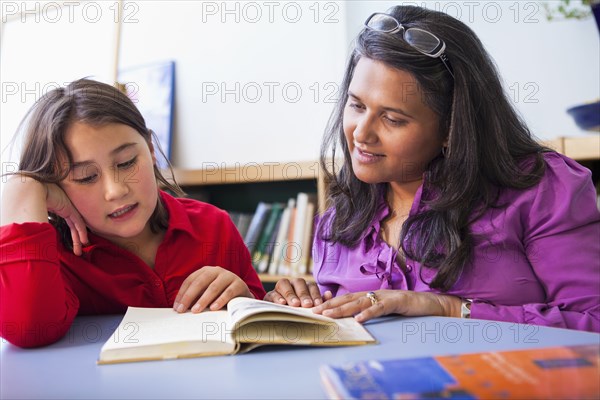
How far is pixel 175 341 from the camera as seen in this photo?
2.55 feet

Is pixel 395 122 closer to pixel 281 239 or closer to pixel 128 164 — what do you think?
pixel 128 164

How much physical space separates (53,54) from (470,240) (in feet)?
9.27

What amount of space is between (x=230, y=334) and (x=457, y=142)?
734mm

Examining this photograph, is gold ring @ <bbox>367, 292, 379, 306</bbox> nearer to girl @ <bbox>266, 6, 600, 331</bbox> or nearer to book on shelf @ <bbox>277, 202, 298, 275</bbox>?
girl @ <bbox>266, 6, 600, 331</bbox>

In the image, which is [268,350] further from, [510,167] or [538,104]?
[538,104]

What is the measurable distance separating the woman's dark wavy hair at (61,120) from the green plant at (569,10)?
1.70m

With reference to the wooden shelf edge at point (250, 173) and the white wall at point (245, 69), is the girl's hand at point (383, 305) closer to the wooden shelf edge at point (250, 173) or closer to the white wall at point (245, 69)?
the wooden shelf edge at point (250, 173)

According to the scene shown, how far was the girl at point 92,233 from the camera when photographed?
981 mm

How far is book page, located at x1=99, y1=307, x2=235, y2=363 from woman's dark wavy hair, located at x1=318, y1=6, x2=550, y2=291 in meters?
0.52

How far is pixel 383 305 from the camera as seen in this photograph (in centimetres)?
99

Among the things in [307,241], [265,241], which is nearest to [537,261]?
[307,241]

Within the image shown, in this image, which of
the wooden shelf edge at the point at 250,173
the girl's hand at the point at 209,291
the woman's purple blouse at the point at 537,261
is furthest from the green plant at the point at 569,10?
the girl's hand at the point at 209,291

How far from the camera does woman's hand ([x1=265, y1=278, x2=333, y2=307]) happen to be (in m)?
1.05

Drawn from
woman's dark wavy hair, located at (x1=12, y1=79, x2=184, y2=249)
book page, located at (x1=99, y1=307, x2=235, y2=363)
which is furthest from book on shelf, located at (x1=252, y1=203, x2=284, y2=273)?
book page, located at (x1=99, y1=307, x2=235, y2=363)
